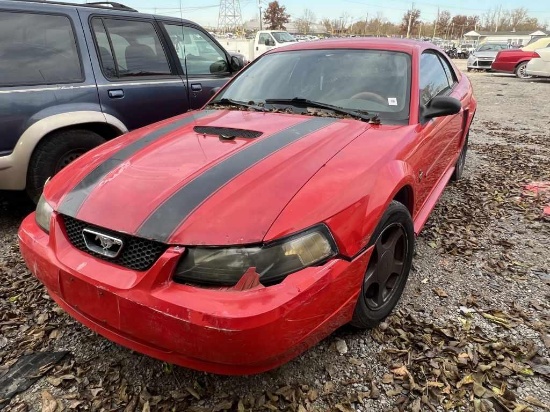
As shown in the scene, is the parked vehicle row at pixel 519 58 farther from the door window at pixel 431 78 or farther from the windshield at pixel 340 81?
the windshield at pixel 340 81

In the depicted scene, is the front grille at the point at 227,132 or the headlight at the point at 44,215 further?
the front grille at the point at 227,132

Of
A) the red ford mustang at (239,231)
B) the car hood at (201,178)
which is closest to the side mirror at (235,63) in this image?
the red ford mustang at (239,231)

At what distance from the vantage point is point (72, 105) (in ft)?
12.0

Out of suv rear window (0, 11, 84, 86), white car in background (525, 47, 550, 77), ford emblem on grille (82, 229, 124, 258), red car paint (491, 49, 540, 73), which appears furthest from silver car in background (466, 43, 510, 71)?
ford emblem on grille (82, 229, 124, 258)

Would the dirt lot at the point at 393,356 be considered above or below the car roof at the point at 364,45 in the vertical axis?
below

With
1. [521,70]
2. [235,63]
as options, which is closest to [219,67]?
[235,63]

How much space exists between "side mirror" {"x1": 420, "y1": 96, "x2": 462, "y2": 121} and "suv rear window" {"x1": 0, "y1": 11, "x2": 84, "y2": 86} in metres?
3.00

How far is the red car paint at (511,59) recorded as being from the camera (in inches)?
693

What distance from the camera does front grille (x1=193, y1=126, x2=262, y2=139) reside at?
2.41 m

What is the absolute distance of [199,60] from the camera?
4980mm

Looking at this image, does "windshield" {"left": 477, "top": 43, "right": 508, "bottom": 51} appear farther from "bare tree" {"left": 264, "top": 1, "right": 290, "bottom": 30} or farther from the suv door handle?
"bare tree" {"left": 264, "top": 1, "right": 290, "bottom": 30}

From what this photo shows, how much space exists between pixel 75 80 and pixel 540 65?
17496mm

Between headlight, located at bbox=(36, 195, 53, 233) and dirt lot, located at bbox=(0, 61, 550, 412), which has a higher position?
headlight, located at bbox=(36, 195, 53, 233)

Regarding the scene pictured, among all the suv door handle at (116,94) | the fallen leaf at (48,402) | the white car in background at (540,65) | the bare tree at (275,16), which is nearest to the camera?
the fallen leaf at (48,402)
